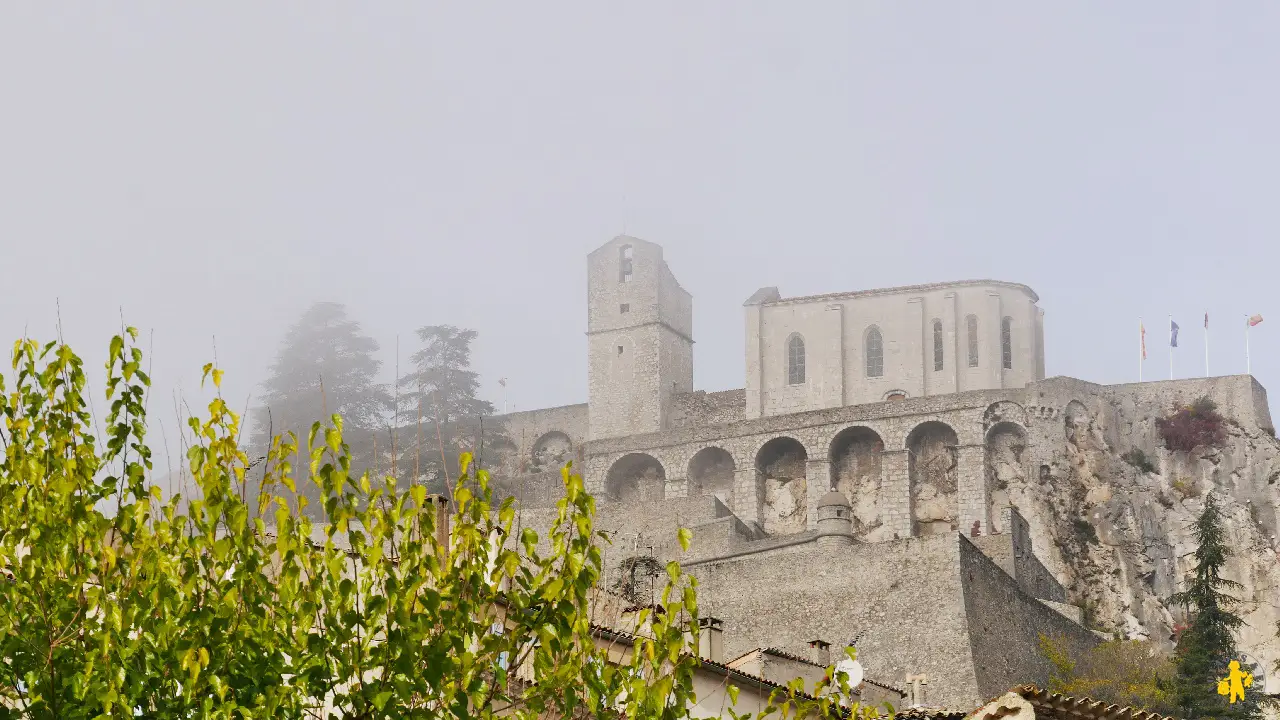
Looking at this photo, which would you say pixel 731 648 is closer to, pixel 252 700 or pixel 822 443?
pixel 822 443

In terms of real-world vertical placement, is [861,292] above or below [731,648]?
above

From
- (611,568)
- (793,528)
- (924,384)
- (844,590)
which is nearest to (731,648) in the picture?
(844,590)

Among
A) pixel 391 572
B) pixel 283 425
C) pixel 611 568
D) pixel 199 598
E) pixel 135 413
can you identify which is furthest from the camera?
pixel 283 425

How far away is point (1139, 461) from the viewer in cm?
6588

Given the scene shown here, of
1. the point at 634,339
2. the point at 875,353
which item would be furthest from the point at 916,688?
the point at 634,339

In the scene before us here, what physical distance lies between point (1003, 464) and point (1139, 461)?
488 centimetres

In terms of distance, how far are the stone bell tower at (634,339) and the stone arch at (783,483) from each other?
5.87 m

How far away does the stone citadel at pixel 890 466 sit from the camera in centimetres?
4794

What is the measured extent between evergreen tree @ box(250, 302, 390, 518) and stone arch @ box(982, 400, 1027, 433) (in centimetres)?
2268

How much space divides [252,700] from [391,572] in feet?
4.61

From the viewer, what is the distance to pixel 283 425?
76.7 metres

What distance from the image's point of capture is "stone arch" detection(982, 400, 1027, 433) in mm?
65000

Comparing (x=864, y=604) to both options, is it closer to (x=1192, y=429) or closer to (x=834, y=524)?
(x=834, y=524)

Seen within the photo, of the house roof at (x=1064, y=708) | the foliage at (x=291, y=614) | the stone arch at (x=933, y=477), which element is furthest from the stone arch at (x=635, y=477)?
the foliage at (x=291, y=614)
